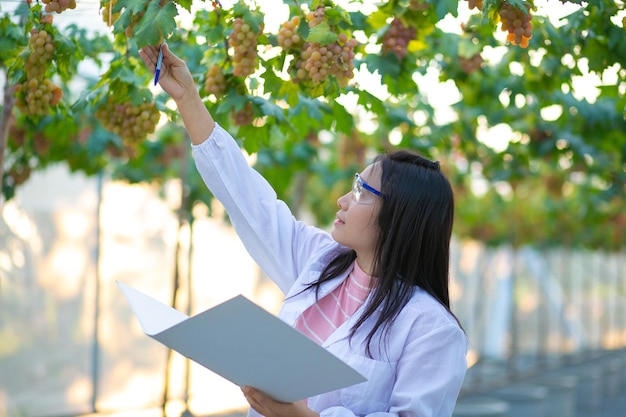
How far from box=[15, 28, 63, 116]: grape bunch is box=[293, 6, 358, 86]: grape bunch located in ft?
2.57

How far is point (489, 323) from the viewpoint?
66.7 feet

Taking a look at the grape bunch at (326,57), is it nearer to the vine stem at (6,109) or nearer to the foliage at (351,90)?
the foliage at (351,90)

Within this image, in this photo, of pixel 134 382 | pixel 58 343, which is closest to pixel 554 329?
pixel 134 382

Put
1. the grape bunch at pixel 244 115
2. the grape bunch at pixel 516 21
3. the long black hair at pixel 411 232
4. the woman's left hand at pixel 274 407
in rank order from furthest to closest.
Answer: the grape bunch at pixel 244 115 < the grape bunch at pixel 516 21 < the long black hair at pixel 411 232 < the woman's left hand at pixel 274 407

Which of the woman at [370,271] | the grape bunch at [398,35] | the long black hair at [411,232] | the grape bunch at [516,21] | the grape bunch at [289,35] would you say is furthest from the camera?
the grape bunch at [398,35]

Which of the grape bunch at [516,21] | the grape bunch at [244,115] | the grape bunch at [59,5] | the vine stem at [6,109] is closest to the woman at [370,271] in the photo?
the grape bunch at [59,5]

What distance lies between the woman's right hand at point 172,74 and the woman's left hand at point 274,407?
0.80 meters

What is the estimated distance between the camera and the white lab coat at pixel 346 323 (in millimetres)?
2094

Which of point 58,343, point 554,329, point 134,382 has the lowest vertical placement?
point 554,329

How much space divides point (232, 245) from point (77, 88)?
4.15 metres

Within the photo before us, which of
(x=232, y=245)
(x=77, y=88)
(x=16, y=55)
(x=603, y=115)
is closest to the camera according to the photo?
(x=16, y=55)

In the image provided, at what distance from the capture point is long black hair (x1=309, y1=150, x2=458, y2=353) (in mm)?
2258

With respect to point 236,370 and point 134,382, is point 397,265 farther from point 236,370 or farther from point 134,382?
point 134,382

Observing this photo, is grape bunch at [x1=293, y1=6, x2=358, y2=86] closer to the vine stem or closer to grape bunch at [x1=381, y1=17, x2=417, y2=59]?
grape bunch at [x1=381, y1=17, x2=417, y2=59]
